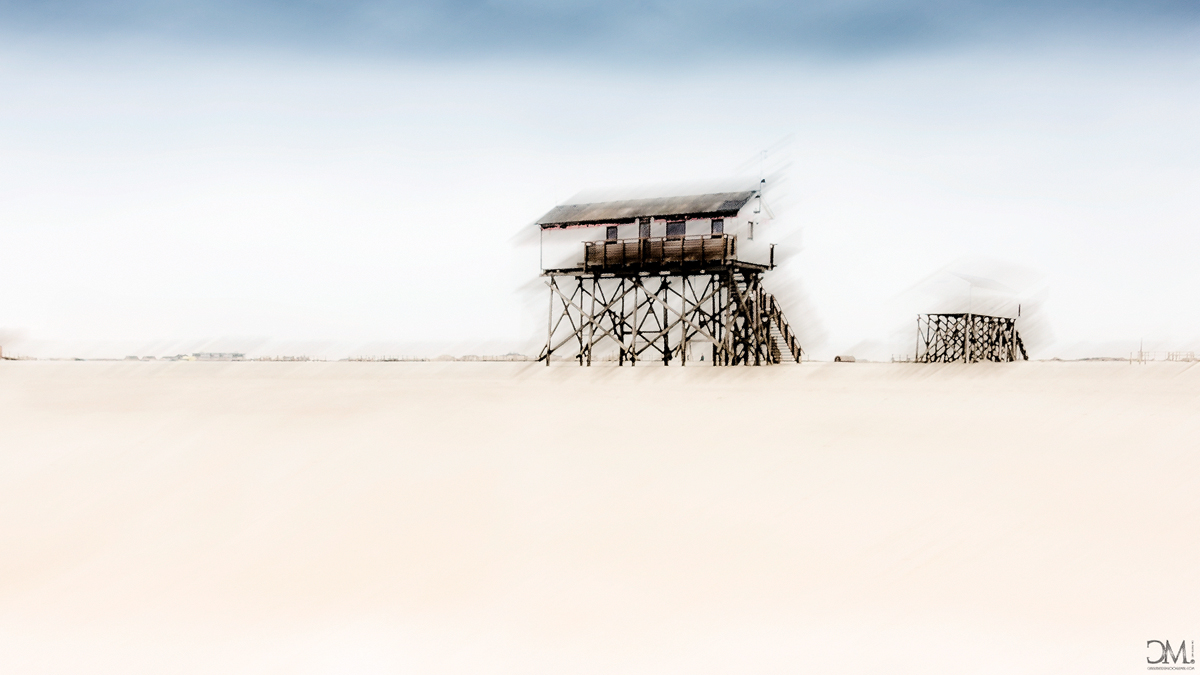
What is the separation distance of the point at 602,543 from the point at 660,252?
2035cm

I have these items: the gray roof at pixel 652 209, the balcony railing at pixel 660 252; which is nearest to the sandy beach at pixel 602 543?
the balcony railing at pixel 660 252

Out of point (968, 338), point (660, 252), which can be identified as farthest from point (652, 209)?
point (968, 338)

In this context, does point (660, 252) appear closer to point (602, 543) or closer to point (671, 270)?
point (671, 270)

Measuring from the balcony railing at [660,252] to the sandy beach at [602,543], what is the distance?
13409mm

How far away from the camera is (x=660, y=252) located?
26.6 metres

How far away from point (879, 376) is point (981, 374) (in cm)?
279

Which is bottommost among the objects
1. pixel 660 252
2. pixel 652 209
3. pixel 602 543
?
pixel 602 543

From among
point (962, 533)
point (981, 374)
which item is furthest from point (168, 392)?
point (981, 374)

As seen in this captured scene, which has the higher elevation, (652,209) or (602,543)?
(652,209)

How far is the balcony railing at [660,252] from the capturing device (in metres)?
25.9

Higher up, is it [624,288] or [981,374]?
[624,288]

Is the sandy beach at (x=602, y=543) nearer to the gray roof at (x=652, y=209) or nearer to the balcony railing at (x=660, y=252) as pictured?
the balcony railing at (x=660, y=252)

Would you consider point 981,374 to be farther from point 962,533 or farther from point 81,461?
point 81,461

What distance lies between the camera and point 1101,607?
5.54 metres
